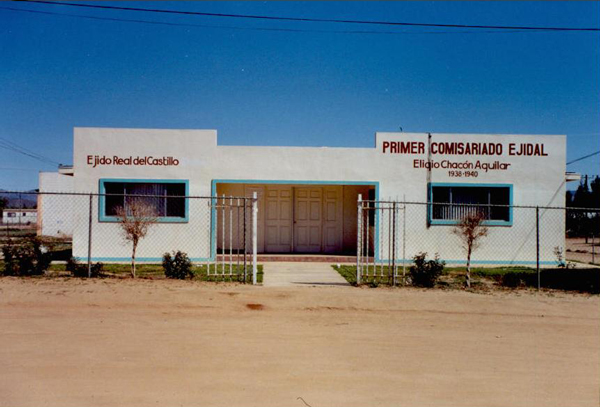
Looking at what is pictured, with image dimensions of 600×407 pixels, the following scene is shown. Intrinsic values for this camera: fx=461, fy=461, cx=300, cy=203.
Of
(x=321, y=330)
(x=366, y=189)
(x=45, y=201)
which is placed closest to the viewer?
(x=321, y=330)

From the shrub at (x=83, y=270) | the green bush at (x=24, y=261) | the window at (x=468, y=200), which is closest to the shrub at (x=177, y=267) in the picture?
the shrub at (x=83, y=270)

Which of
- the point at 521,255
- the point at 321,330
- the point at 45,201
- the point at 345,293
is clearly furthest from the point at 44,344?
the point at 45,201

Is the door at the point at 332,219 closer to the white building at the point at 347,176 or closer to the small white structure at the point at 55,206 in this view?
the white building at the point at 347,176

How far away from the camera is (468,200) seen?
1445 centimetres

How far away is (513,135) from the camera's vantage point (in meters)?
14.3

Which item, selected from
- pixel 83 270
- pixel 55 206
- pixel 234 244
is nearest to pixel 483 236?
pixel 234 244

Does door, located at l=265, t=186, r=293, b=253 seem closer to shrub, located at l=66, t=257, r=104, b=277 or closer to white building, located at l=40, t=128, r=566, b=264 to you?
white building, located at l=40, t=128, r=566, b=264

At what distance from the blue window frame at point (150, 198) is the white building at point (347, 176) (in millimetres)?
31

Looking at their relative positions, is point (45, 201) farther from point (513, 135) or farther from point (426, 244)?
point (513, 135)

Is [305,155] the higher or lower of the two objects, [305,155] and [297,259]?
the higher

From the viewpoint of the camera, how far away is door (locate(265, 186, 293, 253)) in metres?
15.5

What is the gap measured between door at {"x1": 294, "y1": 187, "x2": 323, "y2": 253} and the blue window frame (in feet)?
12.4

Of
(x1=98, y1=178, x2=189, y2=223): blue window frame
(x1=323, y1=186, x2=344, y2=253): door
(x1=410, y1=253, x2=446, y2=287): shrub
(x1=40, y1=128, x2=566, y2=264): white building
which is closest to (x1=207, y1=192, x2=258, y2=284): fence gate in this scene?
(x1=40, y1=128, x2=566, y2=264): white building

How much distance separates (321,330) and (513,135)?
35.1 feet
